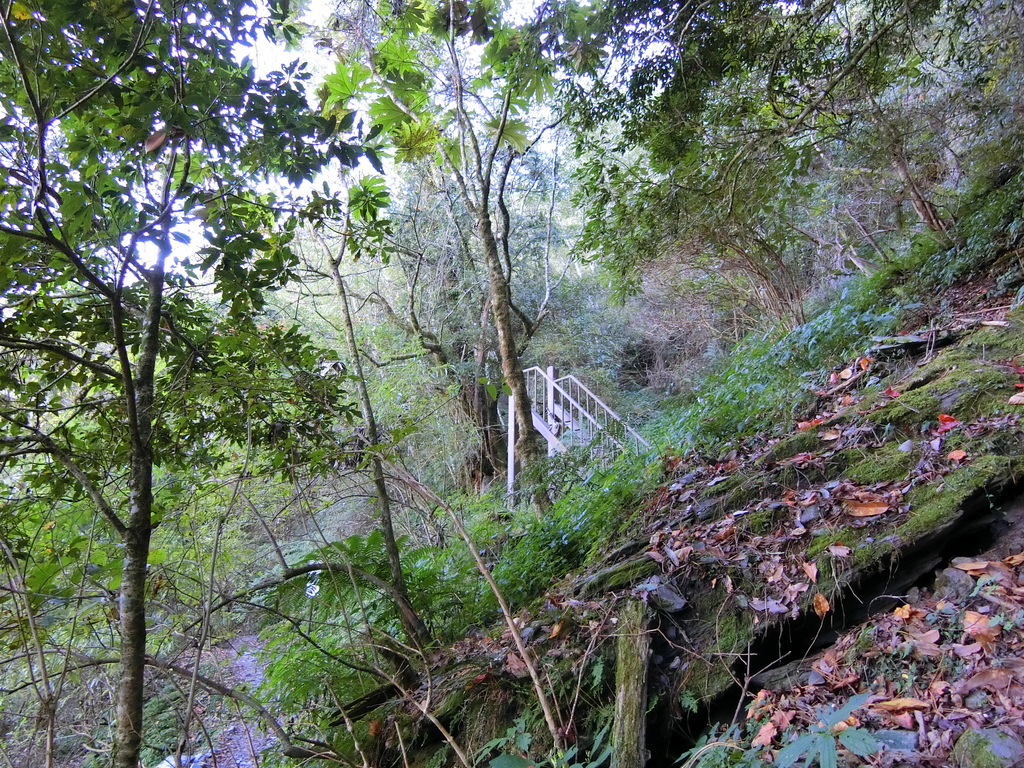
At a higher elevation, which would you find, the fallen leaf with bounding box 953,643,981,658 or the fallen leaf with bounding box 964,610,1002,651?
the fallen leaf with bounding box 964,610,1002,651

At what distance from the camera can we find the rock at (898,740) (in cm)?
143

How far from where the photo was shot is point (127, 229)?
4.92 ft

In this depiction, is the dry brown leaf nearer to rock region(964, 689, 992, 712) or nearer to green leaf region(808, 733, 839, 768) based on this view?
rock region(964, 689, 992, 712)

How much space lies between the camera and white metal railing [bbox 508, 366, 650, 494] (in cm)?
619

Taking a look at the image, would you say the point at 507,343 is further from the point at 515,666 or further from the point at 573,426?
the point at 573,426

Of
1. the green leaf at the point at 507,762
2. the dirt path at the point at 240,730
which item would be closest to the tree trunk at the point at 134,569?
the green leaf at the point at 507,762

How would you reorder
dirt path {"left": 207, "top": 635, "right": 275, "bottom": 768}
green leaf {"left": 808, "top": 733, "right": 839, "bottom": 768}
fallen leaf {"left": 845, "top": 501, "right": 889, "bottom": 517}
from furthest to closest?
dirt path {"left": 207, "top": 635, "right": 275, "bottom": 768} < fallen leaf {"left": 845, "top": 501, "right": 889, "bottom": 517} < green leaf {"left": 808, "top": 733, "right": 839, "bottom": 768}

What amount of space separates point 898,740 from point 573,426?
696 cm

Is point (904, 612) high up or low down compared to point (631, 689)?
down

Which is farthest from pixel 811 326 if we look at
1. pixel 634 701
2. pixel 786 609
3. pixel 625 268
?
pixel 634 701

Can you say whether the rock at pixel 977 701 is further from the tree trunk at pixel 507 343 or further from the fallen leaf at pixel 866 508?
the tree trunk at pixel 507 343

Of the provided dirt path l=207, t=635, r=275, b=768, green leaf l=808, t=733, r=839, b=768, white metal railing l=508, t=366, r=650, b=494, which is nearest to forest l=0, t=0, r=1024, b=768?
green leaf l=808, t=733, r=839, b=768

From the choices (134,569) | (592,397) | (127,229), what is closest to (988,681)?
(134,569)

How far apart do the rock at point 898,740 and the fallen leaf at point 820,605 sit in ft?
1.74
